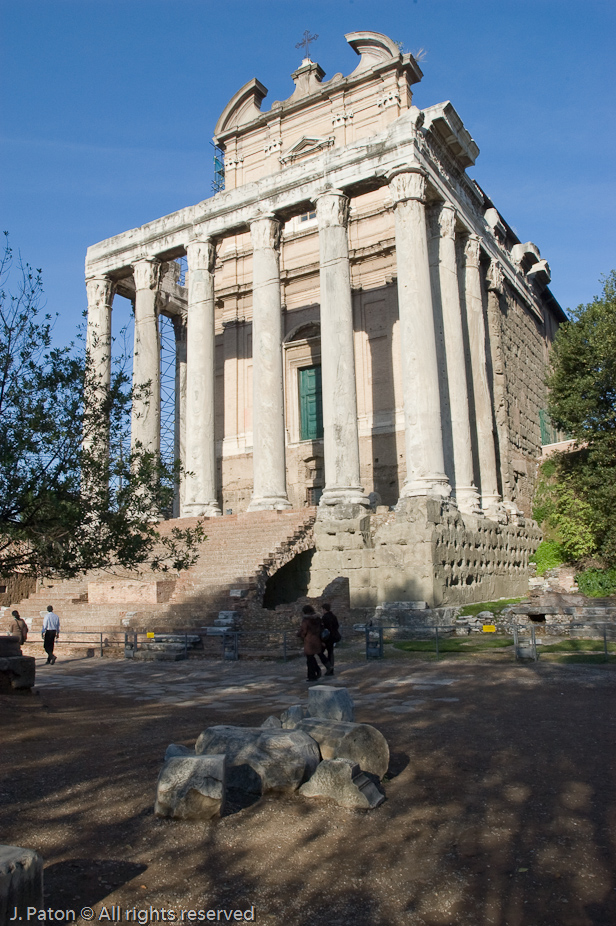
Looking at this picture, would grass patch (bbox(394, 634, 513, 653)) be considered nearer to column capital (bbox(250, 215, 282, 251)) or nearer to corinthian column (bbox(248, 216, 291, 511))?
corinthian column (bbox(248, 216, 291, 511))

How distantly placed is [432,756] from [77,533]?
5312mm

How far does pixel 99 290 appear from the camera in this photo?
2573 cm

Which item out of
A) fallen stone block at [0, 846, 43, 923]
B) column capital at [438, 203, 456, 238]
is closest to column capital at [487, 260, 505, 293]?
column capital at [438, 203, 456, 238]

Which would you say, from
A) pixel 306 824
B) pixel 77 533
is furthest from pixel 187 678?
pixel 306 824

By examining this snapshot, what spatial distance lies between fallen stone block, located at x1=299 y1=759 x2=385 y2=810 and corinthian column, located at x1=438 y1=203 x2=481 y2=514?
15.5 m

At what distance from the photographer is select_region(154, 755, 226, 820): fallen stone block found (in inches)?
198

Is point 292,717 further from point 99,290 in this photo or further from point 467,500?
point 99,290

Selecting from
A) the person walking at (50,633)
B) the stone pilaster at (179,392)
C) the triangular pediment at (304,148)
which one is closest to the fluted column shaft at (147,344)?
the stone pilaster at (179,392)

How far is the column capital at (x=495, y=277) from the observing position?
26.1 meters

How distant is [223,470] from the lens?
1102 inches

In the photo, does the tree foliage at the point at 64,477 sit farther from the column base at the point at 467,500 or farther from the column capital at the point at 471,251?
the column capital at the point at 471,251

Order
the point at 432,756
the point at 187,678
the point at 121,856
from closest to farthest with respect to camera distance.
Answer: the point at 121,856, the point at 432,756, the point at 187,678

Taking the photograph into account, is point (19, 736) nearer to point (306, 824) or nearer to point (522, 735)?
point (306, 824)

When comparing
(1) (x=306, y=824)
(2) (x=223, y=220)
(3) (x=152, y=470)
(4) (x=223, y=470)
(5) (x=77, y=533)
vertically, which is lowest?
(1) (x=306, y=824)
